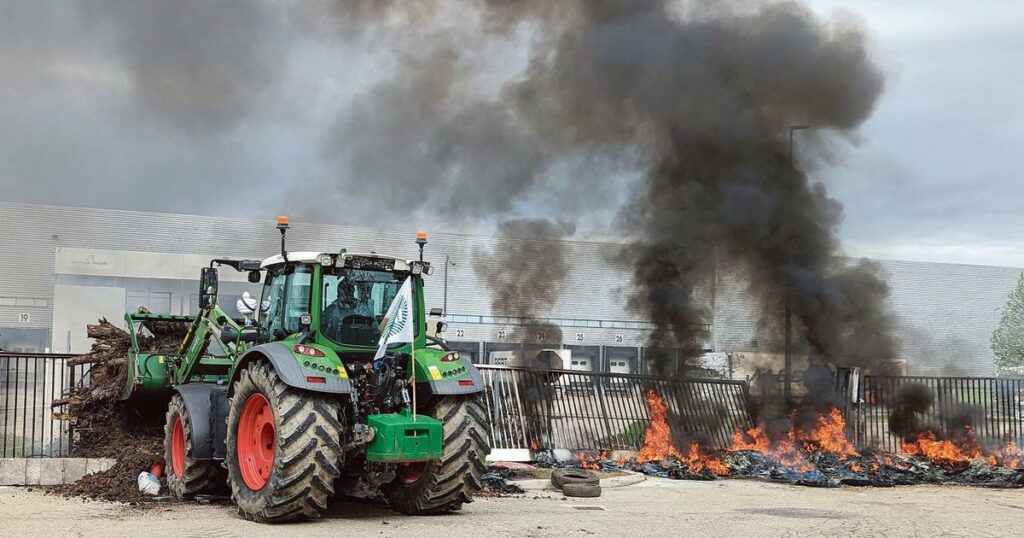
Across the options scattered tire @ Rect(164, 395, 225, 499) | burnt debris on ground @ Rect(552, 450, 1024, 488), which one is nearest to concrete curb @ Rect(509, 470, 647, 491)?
burnt debris on ground @ Rect(552, 450, 1024, 488)

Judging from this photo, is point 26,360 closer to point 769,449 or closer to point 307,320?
point 307,320

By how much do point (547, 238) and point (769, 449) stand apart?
769cm

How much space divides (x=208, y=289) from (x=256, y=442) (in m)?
2.01

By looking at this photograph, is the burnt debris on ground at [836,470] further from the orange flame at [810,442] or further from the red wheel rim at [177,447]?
the red wheel rim at [177,447]

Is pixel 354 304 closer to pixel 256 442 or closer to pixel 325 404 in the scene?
pixel 325 404

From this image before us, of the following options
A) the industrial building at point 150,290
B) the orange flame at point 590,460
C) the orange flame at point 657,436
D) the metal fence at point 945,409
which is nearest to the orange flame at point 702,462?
the orange flame at point 657,436

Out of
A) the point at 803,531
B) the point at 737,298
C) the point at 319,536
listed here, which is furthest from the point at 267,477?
the point at 737,298

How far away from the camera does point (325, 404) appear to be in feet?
28.3

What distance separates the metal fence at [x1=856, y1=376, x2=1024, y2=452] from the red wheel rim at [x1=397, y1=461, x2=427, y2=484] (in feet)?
34.0

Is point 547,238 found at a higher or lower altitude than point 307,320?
higher

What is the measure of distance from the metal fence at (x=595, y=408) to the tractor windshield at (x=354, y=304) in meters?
5.67

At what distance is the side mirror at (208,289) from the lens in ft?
33.8

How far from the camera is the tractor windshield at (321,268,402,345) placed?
368 inches

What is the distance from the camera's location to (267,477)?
888cm
